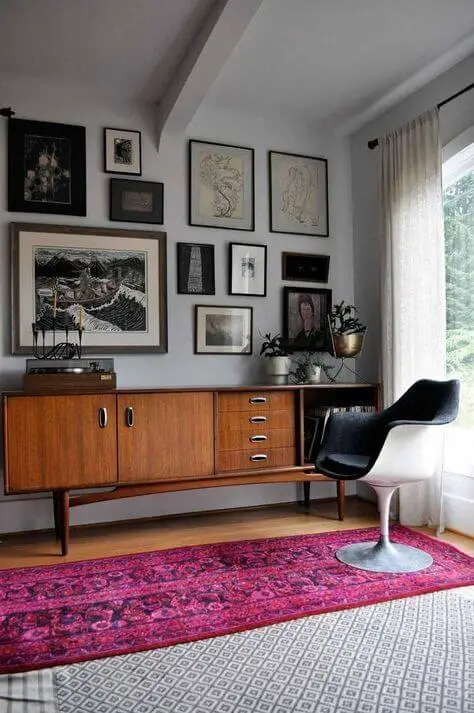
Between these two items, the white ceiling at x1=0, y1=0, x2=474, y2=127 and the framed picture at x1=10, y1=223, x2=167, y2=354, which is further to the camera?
the framed picture at x1=10, y1=223, x2=167, y2=354

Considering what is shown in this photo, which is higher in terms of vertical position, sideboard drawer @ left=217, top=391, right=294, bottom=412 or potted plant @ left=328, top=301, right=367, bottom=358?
potted plant @ left=328, top=301, right=367, bottom=358

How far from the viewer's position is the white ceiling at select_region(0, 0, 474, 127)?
113 inches

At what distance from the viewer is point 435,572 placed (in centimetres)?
270

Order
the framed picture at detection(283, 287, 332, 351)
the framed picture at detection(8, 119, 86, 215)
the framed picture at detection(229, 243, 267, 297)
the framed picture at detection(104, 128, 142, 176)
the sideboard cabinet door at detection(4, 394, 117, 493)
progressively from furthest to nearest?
the framed picture at detection(283, 287, 332, 351)
the framed picture at detection(229, 243, 267, 297)
the framed picture at detection(104, 128, 142, 176)
the framed picture at detection(8, 119, 86, 215)
the sideboard cabinet door at detection(4, 394, 117, 493)

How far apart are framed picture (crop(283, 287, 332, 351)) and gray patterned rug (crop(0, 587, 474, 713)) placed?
2.21 m

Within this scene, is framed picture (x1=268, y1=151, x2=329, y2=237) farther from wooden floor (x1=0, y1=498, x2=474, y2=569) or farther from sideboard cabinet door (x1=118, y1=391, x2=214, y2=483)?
wooden floor (x1=0, y1=498, x2=474, y2=569)

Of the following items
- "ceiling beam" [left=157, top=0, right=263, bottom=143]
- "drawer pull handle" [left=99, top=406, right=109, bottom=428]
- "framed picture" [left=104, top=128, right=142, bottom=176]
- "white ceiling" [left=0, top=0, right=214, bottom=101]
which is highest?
"white ceiling" [left=0, top=0, right=214, bottom=101]

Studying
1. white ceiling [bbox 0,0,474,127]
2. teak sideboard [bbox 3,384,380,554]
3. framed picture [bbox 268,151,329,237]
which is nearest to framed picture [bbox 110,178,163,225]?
white ceiling [bbox 0,0,474,127]

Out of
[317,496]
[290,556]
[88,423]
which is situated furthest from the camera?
[317,496]

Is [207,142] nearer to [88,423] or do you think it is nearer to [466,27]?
[466,27]

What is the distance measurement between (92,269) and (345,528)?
2.24m

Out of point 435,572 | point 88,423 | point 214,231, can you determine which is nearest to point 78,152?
point 214,231

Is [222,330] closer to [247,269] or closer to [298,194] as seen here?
[247,269]

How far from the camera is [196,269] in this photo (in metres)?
3.93
